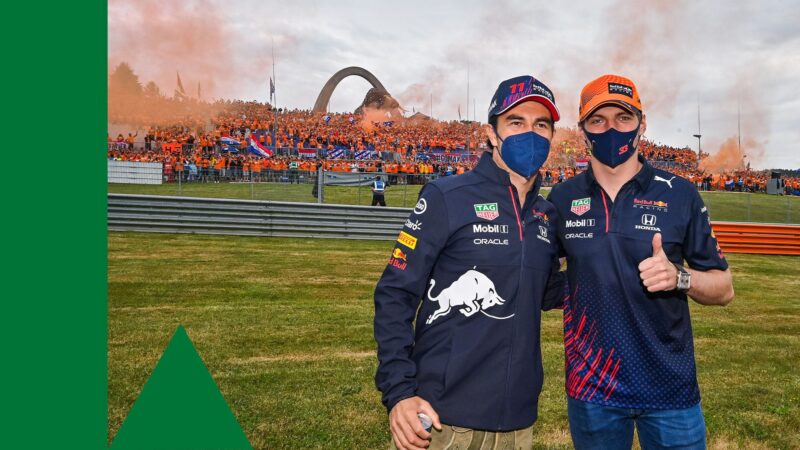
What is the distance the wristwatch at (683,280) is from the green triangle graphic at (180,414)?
3.42m

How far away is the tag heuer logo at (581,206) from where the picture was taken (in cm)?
292

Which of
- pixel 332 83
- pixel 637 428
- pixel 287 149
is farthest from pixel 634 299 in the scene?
pixel 332 83

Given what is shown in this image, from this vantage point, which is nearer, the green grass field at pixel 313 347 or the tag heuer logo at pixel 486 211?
the tag heuer logo at pixel 486 211

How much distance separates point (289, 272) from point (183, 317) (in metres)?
3.92

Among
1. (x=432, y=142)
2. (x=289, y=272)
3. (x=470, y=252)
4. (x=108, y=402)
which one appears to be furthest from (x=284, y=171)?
(x=432, y=142)

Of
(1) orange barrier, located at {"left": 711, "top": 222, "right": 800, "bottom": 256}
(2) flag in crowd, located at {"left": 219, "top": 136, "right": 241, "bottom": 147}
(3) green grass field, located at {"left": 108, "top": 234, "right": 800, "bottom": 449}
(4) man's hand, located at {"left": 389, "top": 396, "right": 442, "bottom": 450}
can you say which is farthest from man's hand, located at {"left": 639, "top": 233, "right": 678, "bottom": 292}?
(2) flag in crowd, located at {"left": 219, "top": 136, "right": 241, "bottom": 147}

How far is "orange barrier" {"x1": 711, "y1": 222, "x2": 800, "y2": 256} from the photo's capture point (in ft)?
65.7

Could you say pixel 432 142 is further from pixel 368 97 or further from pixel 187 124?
pixel 368 97

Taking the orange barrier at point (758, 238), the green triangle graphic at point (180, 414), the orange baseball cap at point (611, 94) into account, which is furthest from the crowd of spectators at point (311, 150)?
the orange baseball cap at point (611, 94)

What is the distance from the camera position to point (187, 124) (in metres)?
43.3

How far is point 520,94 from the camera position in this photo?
8.77 ft

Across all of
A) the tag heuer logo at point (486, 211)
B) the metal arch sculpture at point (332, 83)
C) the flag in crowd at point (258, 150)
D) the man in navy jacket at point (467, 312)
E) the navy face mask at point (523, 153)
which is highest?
the metal arch sculpture at point (332, 83)

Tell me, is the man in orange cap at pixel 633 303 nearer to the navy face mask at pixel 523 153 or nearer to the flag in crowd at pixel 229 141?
the navy face mask at pixel 523 153

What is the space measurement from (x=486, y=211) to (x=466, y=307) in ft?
1.40
